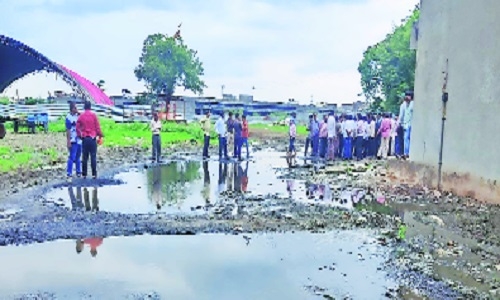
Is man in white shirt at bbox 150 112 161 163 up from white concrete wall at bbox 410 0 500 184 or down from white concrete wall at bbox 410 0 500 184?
down

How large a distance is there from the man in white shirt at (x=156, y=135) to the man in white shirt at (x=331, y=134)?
7.25 meters

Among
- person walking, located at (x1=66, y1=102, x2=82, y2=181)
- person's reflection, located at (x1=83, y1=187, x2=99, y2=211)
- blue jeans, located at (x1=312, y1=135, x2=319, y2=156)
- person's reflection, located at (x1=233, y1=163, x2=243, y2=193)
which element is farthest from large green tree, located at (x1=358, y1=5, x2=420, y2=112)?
person's reflection, located at (x1=83, y1=187, x2=99, y2=211)

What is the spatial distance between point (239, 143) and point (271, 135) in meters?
23.6

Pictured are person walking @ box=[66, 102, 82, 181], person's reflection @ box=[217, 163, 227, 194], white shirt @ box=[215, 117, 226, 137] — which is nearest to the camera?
person's reflection @ box=[217, 163, 227, 194]

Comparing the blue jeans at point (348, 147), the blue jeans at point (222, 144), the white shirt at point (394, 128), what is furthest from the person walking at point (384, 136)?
the blue jeans at point (222, 144)

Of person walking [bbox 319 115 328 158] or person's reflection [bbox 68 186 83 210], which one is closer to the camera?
person's reflection [bbox 68 186 83 210]

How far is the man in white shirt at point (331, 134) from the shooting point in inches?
978

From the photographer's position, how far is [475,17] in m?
12.8

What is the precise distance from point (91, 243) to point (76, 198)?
4234 mm

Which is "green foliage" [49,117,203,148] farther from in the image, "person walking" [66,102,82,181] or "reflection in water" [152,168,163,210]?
"person walking" [66,102,82,181]

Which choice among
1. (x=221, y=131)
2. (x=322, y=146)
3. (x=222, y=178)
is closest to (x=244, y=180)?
(x=222, y=178)

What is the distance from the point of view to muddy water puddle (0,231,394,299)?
21.2ft

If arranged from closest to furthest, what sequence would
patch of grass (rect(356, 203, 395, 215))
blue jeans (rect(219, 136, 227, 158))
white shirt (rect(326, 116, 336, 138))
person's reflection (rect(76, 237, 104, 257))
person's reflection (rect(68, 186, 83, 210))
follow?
person's reflection (rect(76, 237, 104, 257)), person's reflection (rect(68, 186, 83, 210)), patch of grass (rect(356, 203, 395, 215)), blue jeans (rect(219, 136, 227, 158)), white shirt (rect(326, 116, 336, 138))

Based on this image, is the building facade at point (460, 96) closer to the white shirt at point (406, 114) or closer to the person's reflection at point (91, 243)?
the white shirt at point (406, 114)
